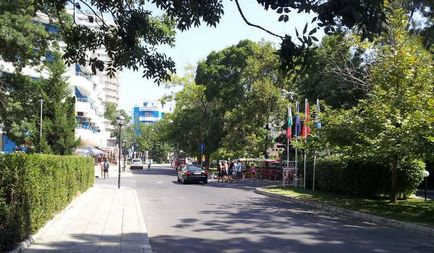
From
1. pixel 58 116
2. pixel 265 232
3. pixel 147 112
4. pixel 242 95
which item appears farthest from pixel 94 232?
pixel 147 112

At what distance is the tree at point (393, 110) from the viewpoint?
58.8 feet

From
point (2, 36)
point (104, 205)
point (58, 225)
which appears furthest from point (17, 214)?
point (2, 36)

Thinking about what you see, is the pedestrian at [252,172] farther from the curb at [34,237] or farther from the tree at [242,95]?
the curb at [34,237]

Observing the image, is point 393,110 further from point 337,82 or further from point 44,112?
point 44,112

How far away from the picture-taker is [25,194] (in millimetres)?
9953

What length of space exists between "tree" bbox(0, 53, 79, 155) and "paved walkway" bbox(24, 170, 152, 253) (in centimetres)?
1635

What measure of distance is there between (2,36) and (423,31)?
78.5ft

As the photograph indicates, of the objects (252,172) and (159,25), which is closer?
(159,25)

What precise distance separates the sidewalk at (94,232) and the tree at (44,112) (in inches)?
643

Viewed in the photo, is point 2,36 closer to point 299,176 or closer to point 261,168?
point 299,176

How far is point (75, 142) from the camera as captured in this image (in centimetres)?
3706

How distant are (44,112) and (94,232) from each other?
2708cm

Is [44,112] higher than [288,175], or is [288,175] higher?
[44,112]

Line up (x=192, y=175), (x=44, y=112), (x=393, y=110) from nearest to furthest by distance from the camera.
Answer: (x=393, y=110), (x=192, y=175), (x=44, y=112)
